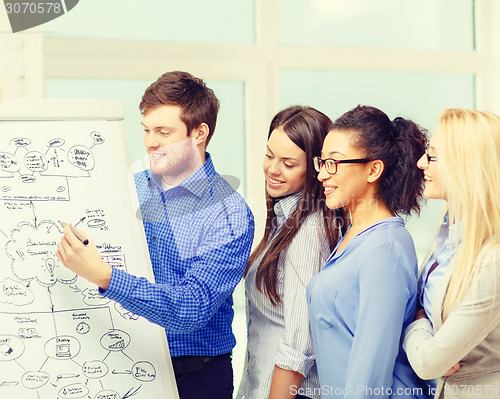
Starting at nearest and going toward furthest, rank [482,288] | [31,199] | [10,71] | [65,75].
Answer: [482,288]
[31,199]
[10,71]
[65,75]

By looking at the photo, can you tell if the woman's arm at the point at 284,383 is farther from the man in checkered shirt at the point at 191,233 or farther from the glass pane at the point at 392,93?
the glass pane at the point at 392,93

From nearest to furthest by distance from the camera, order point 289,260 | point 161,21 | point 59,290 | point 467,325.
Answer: point 467,325, point 59,290, point 289,260, point 161,21

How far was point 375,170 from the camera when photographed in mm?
1625

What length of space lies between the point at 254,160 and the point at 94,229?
1.60 m

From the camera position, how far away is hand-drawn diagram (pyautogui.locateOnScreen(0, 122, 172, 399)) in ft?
5.11

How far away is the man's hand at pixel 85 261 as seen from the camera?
1.49m

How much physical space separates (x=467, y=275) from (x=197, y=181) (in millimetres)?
773

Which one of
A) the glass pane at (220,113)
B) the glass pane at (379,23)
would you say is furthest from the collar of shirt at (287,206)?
the glass pane at (379,23)

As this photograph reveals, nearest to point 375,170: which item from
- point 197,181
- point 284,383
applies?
point 197,181

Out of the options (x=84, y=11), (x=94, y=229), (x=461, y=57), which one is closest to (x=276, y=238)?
(x=94, y=229)

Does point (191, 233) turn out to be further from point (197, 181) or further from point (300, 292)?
point (300, 292)

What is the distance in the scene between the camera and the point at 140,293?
1.50 metres

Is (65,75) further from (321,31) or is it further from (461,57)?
(461,57)

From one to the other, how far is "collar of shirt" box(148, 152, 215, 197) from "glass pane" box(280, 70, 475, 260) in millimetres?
1543
